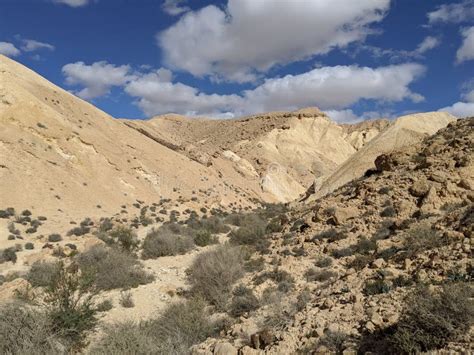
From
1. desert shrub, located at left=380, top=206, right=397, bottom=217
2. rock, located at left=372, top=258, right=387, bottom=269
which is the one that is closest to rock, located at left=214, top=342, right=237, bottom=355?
rock, located at left=372, top=258, right=387, bottom=269

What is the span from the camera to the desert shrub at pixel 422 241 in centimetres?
962

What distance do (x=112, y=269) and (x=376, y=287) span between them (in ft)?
27.5

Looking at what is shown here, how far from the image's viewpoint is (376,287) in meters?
8.23

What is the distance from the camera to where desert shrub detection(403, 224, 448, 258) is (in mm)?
9625

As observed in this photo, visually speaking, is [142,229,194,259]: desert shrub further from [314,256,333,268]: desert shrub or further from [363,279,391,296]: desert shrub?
[363,279,391,296]: desert shrub

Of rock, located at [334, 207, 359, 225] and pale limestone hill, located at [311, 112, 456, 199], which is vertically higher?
pale limestone hill, located at [311, 112, 456, 199]

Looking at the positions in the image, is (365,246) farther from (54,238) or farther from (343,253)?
(54,238)

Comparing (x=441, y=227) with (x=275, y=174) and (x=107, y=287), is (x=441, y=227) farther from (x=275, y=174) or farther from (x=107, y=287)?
(x=275, y=174)

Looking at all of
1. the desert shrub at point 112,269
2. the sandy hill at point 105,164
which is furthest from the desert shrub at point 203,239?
the sandy hill at point 105,164

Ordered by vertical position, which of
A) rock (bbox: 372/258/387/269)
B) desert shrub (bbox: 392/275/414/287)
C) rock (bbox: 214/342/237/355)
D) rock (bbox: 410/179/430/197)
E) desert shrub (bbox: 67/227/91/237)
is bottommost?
rock (bbox: 214/342/237/355)

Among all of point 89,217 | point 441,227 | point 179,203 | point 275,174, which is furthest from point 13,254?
point 275,174

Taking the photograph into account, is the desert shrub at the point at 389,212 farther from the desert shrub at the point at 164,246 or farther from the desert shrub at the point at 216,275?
the desert shrub at the point at 164,246

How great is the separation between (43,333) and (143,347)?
2.08 metres

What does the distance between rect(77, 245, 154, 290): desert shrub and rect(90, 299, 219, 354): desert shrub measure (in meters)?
2.65
